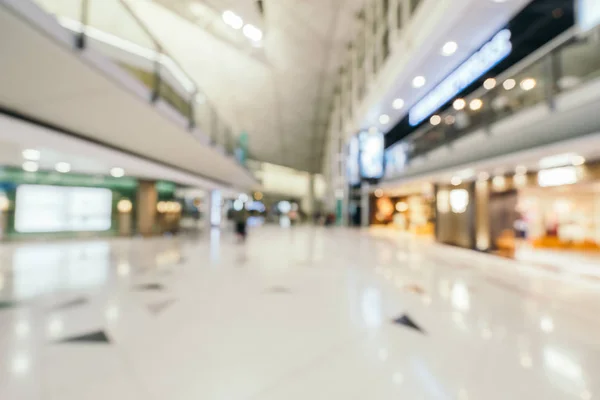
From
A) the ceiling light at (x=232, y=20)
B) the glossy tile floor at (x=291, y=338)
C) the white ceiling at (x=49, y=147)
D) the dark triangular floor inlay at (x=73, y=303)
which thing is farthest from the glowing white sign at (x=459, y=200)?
the ceiling light at (x=232, y=20)

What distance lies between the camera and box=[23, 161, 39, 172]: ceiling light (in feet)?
31.4

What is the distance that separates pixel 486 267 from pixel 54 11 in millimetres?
8161

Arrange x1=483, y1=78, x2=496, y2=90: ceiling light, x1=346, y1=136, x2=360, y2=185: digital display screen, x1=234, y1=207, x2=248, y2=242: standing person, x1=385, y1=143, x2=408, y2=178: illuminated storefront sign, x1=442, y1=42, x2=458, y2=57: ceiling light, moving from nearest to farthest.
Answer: x1=483, y1=78, x2=496, y2=90: ceiling light → x1=442, y1=42, x2=458, y2=57: ceiling light → x1=234, y1=207, x2=248, y2=242: standing person → x1=385, y1=143, x2=408, y2=178: illuminated storefront sign → x1=346, y1=136, x2=360, y2=185: digital display screen

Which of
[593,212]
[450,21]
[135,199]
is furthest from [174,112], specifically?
[593,212]

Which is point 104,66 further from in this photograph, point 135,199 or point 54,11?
point 135,199

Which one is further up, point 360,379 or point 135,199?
point 135,199

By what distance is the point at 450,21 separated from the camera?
21.2 feet

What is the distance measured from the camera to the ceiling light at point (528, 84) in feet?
18.4

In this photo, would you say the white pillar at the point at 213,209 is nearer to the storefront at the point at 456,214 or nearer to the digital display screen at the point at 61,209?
the digital display screen at the point at 61,209

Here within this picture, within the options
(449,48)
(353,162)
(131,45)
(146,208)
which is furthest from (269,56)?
(131,45)

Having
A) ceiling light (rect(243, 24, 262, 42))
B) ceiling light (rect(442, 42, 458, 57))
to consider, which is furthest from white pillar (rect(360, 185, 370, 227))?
ceiling light (rect(442, 42, 458, 57))

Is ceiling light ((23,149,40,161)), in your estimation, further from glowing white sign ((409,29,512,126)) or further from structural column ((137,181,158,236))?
glowing white sign ((409,29,512,126))

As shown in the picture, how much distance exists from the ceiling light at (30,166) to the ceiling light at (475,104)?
14.0 meters

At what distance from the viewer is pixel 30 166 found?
10266mm
